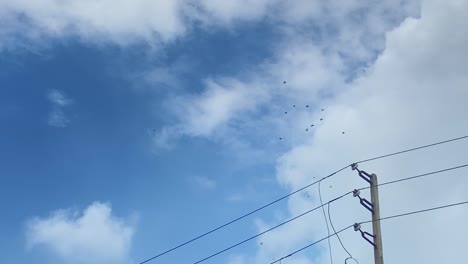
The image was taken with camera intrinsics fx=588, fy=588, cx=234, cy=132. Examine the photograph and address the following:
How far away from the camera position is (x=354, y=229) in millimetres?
18922

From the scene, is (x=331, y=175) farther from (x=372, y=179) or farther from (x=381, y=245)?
(x=381, y=245)

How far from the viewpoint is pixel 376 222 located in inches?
725

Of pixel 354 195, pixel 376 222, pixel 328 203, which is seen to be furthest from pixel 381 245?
pixel 328 203

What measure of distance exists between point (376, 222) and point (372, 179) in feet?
4.91

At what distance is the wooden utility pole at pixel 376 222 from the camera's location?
17875 millimetres

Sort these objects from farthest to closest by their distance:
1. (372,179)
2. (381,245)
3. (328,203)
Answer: (328,203)
(372,179)
(381,245)

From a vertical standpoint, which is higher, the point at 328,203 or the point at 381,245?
the point at 328,203

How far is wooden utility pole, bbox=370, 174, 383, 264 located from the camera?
17875 mm

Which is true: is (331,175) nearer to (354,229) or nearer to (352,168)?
(352,168)

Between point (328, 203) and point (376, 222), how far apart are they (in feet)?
9.10

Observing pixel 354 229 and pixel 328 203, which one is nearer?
pixel 354 229

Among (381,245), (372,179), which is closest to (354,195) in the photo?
(372,179)

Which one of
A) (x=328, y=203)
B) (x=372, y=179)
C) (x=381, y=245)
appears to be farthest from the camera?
(x=328, y=203)

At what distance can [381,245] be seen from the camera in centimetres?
1797
